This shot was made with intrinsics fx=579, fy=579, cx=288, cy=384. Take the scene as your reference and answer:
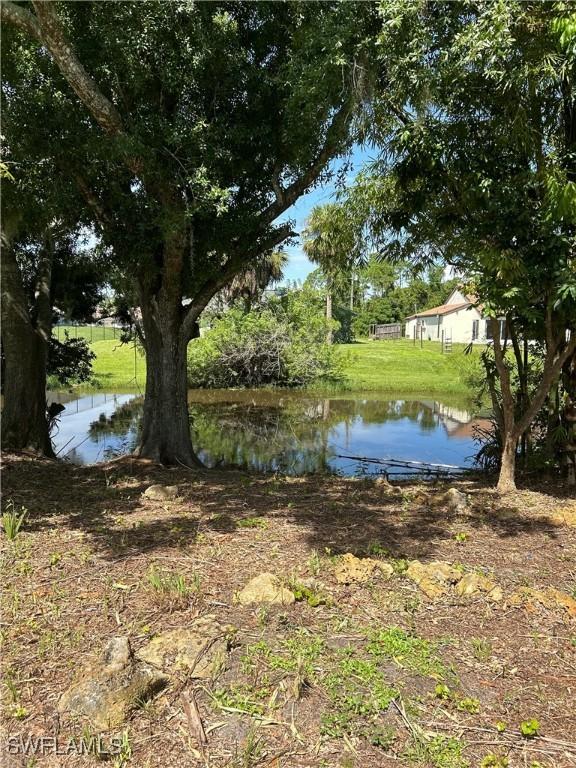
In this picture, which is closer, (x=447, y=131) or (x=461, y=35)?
(x=461, y=35)

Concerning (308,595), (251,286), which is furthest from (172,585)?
(251,286)

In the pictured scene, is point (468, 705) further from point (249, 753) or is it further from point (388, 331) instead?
point (388, 331)

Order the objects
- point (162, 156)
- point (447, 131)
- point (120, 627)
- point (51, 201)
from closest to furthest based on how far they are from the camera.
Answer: point (120, 627), point (447, 131), point (162, 156), point (51, 201)

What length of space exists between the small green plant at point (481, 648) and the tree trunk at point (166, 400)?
5403 millimetres

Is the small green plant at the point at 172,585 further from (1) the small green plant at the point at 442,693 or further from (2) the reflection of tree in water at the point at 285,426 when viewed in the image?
(2) the reflection of tree in water at the point at 285,426

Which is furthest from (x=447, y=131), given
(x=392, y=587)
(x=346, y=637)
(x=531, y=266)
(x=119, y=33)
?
(x=346, y=637)

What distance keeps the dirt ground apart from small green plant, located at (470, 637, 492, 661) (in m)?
0.01

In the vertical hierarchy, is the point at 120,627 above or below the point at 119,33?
below

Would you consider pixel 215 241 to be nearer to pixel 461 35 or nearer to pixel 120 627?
pixel 461 35

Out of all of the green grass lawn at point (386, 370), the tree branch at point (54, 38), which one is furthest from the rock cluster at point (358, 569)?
the green grass lawn at point (386, 370)

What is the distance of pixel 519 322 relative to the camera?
6.44m

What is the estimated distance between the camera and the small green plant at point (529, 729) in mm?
2398

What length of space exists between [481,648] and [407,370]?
2596 cm

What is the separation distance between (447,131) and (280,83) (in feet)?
6.93
